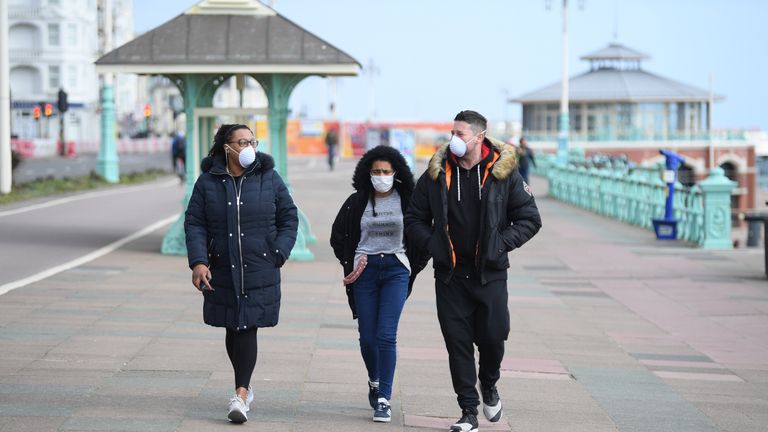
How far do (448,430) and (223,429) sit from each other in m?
1.26

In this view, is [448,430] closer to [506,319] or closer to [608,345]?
[506,319]

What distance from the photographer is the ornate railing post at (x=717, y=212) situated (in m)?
22.0

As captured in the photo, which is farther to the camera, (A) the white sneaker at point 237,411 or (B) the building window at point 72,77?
(B) the building window at point 72,77

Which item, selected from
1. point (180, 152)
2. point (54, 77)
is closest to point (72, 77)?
point (54, 77)

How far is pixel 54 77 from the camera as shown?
10062 cm

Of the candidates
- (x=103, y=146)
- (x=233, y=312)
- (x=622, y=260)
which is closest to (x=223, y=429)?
(x=233, y=312)

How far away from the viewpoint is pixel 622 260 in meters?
20.4

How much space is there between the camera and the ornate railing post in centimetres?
2205

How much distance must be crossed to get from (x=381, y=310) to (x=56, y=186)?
27633 mm

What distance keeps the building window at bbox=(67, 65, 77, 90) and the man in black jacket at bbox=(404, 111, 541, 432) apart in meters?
96.3

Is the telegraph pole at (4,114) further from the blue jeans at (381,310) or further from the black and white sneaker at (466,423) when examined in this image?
the black and white sneaker at (466,423)

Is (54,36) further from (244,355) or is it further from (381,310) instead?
(244,355)

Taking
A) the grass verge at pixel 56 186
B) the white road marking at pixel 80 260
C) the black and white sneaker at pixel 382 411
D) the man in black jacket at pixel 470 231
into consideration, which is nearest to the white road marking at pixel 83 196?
the grass verge at pixel 56 186

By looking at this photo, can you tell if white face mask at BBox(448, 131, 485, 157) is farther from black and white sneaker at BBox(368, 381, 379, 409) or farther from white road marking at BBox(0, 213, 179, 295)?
white road marking at BBox(0, 213, 179, 295)
